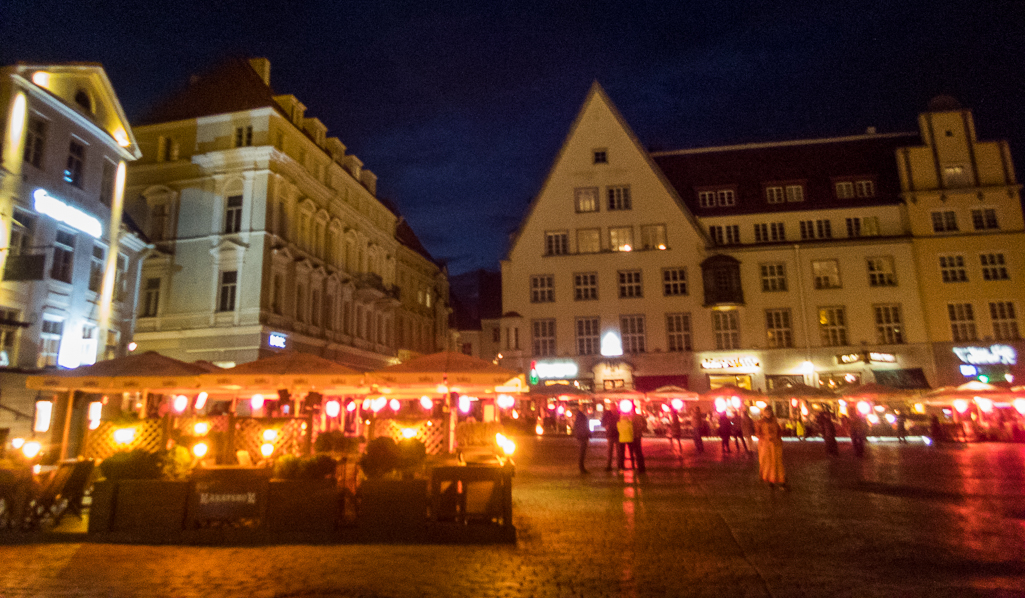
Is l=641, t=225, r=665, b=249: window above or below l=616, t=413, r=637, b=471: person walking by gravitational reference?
above

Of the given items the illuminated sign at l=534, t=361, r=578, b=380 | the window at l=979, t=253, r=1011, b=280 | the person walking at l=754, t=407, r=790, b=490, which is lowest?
the person walking at l=754, t=407, r=790, b=490

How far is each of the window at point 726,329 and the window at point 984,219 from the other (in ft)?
52.3

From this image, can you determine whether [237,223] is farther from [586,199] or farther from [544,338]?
[586,199]

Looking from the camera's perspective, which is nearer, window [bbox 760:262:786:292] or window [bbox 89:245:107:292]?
window [bbox 89:245:107:292]

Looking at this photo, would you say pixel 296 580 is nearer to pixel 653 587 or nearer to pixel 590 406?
pixel 653 587

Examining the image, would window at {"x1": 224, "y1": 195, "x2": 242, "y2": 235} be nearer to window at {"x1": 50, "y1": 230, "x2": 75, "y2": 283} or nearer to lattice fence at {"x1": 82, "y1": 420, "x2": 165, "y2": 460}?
window at {"x1": 50, "y1": 230, "x2": 75, "y2": 283}

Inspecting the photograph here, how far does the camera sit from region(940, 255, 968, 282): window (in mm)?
39562

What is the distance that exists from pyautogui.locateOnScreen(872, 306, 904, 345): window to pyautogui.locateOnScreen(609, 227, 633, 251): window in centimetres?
1588

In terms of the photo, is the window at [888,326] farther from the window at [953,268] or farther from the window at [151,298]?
the window at [151,298]

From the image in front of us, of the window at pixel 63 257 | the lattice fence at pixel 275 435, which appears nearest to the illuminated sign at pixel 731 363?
the lattice fence at pixel 275 435

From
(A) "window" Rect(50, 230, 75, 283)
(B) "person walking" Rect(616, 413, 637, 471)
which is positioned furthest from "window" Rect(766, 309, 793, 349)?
(A) "window" Rect(50, 230, 75, 283)

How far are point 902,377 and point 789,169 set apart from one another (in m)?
16.0

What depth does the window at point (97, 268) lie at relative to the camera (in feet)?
76.3

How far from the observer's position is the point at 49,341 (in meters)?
20.8
